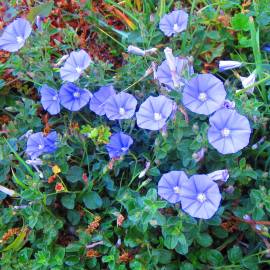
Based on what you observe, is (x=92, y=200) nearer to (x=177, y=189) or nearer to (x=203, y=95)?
(x=177, y=189)

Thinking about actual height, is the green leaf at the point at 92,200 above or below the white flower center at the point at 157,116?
below

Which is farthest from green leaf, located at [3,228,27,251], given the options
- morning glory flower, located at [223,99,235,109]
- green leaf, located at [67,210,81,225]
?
morning glory flower, located at [223,99,235,109]

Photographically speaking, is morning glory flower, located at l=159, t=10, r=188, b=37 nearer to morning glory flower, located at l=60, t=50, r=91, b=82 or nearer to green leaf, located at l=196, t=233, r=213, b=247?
morning glory flower, located at l=60, t=50, r=91, b=82

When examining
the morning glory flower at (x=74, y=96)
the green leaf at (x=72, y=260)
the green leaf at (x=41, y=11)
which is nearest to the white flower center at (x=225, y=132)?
the morning glory flower at (x=74, y=96)

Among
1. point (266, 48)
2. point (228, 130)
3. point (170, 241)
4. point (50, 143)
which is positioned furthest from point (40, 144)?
point (266, 48)

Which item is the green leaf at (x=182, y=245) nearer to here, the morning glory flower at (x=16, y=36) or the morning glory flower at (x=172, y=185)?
the morning glory flower at (x=172, y=185)

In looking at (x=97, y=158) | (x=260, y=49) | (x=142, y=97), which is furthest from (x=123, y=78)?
(x=260, y=49)
